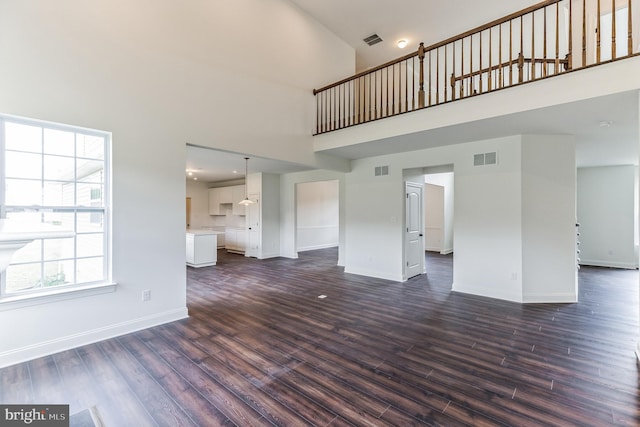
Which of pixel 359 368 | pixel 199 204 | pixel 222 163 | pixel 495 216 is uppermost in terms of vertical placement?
pixel 222 163

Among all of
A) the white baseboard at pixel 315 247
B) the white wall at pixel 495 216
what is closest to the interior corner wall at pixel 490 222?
the white wall at pixel 495 216

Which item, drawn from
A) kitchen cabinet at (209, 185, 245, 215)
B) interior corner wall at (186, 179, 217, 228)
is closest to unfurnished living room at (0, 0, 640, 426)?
kitchen cabinet at (209, 185, 245, 215)

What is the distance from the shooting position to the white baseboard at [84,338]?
2.69m

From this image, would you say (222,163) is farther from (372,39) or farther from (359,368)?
(359,368)

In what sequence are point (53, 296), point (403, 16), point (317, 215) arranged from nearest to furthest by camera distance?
point (53, 296), point (403, 16), point (317, 215)

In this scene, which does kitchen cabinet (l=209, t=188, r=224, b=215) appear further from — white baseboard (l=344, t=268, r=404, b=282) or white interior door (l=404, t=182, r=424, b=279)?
white interior door (l=404, t=182, r=424, b=279)

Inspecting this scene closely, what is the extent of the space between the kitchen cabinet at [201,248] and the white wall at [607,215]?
957 cm

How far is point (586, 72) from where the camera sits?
3.02 m

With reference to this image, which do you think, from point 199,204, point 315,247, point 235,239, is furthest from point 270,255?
point 199,204

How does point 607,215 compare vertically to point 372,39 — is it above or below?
below

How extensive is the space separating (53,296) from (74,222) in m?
0.77

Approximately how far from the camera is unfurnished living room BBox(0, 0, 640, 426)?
90.1 inches

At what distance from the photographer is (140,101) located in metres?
3.43

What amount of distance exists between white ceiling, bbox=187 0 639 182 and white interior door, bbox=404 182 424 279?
1.22 m
